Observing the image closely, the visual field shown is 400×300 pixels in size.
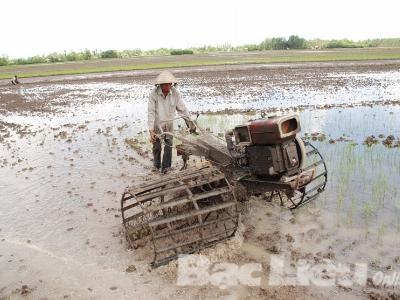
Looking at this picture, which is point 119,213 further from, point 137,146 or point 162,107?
point 137,146

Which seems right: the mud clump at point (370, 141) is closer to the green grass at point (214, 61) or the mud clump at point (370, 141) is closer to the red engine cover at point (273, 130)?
the red engine cover at point (273, 130)

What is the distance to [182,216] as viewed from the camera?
4.58 meters

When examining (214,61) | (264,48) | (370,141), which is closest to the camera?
(370,141)

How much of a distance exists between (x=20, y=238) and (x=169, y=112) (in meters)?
3.05

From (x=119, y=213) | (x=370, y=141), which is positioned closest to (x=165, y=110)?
(x=119, y=213)

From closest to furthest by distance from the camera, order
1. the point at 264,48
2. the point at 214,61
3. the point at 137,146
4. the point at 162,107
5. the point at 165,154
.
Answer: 1. the point at 162,107
2. the point at 165,154
3. the point at 137,146
4. the point at 214,61
5. the point at 264,48

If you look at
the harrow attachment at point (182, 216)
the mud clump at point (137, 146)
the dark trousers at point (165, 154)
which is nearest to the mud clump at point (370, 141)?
the dark trousers at point (165, 154)

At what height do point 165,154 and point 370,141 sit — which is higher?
point 165,154

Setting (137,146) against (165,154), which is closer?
(165,154)

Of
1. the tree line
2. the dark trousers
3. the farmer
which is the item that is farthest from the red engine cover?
the tree line

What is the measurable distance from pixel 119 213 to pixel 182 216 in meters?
1.91

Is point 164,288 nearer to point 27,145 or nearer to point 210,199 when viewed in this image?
point 210,199

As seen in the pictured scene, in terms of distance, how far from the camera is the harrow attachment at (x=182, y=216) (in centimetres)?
466

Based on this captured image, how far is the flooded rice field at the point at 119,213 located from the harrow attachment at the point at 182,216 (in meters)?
0.17
